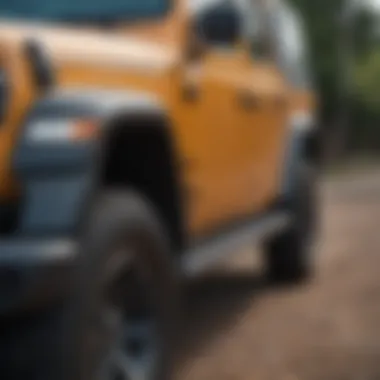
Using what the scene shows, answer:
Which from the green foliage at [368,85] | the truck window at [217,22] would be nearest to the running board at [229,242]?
the truck window at [217,22]

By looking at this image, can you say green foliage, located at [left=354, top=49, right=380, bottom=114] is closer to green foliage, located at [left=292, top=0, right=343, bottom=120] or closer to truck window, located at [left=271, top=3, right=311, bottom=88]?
green foliage, located at [left=292, top=0, right=343, bottom=120]

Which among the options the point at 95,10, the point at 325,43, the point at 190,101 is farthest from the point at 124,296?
the point at 325,43

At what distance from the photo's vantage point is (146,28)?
16.9ft

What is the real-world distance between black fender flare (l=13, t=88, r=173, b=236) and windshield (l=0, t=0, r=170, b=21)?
1.31 metres

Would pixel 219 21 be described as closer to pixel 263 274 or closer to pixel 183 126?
pixel 183 126

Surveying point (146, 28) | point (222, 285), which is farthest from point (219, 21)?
point (222, 285)

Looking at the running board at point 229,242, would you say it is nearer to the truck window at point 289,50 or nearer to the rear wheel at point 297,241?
the rear wheel at point 297,241

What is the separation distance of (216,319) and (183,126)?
6.36 feet

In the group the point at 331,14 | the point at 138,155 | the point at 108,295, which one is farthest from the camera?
the point at 331,14

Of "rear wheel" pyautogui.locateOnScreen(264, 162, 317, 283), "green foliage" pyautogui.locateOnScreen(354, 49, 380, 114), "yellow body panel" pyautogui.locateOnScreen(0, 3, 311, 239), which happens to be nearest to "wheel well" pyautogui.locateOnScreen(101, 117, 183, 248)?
"yellow body panel" pyautogui.locateOnScreen(0, 3, 311, 239)

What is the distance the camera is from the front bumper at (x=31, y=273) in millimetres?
3484

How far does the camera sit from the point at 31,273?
349cm

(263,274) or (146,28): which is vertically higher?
(146,28)

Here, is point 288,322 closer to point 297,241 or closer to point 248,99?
point 248,99
